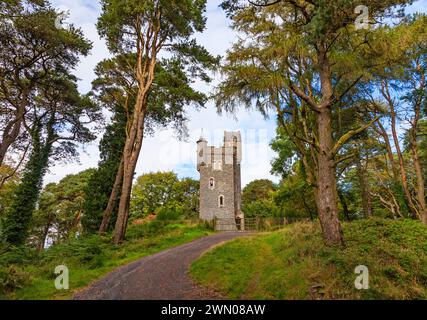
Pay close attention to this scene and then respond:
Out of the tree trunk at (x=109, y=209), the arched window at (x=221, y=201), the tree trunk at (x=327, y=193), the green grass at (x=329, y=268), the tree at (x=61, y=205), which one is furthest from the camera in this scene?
Result: the arched window at (x=221, y=201)

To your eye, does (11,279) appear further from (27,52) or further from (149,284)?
(27,52)

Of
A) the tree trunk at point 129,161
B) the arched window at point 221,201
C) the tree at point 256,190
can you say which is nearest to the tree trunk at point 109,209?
the tree trunk at point 129,161

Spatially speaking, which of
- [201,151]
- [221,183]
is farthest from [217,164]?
[201,151]

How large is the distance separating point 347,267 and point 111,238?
36.1 ft

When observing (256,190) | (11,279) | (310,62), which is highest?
(310,62)

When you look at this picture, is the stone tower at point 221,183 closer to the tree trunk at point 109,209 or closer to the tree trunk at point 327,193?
the tree trunk at point 109,209

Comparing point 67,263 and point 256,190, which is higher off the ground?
point 256,190

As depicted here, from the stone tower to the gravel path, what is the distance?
2045cm

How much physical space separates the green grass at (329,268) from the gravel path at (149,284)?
1.62 feet

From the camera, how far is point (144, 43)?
14.7m

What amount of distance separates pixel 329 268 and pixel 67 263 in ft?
29.7

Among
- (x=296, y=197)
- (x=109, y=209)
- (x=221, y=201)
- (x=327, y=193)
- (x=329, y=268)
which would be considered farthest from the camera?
(x=221, y=201)

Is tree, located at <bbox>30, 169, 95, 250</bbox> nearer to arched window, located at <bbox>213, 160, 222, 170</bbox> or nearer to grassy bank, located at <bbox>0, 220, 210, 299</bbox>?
arched window, located at <bbox>213, 160, 222, 170</bbox>

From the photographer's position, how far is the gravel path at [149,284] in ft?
19.3
